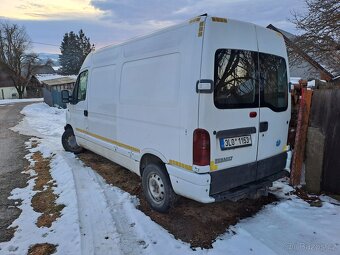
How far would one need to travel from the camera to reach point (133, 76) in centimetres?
446

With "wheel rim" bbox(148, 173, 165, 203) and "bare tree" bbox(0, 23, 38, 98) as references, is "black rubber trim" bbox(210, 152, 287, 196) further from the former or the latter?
"bare tree" bbox(0, 23, 38, 98)

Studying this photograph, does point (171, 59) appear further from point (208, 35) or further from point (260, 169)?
point (260, 169)

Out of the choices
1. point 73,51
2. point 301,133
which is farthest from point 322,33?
point 73,51

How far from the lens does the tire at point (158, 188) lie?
3.98m

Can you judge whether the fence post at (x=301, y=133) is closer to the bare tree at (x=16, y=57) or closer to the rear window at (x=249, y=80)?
the rear window at (x=249, y=80)

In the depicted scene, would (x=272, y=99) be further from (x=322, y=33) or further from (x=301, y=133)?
(x=322, y=33)

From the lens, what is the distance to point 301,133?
481 centimetres

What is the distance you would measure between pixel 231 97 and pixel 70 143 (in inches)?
221

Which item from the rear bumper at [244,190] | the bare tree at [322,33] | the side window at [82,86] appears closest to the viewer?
the rear bumper at [244,190]

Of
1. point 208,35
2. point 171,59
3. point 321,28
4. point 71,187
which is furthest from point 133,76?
point 321,28

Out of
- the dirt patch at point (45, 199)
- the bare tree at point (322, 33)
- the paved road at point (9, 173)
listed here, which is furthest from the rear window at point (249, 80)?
the bare tree at point (322, 33)

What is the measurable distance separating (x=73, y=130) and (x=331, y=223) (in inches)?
236

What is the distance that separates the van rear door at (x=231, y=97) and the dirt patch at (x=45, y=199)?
2477mm

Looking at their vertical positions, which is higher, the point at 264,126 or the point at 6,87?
the point at 6,87
